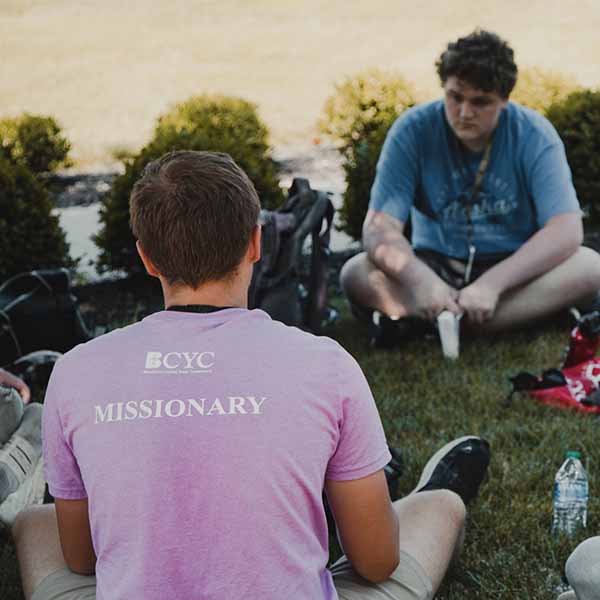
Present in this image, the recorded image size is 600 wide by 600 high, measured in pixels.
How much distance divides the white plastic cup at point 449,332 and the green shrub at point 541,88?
2970 mm

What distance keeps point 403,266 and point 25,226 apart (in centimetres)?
193

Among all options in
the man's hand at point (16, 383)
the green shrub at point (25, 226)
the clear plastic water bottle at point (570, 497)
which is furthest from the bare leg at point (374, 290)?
the man's hand at point (16, 383)

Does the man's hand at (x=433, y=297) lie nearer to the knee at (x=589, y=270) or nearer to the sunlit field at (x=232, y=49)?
the knee at (x=589, y=270)

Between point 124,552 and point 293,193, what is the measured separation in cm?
312

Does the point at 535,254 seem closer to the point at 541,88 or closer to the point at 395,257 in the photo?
the point at 395,257

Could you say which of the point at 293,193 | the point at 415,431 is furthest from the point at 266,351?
the point at 293,193

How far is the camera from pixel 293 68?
15.5 meters

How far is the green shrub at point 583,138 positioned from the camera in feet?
20.7

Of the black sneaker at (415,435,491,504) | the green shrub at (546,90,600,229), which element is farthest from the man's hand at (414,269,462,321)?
the green shrub at (546,90,600,229)

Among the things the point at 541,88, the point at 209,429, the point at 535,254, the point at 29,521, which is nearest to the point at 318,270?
the point at 535,254

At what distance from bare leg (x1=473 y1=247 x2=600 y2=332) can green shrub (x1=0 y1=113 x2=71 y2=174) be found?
14.3 feet

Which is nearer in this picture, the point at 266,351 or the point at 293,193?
the point at 266,351

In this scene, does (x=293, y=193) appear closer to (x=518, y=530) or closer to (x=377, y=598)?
(x=518, y=530)

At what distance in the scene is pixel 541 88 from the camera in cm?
692
